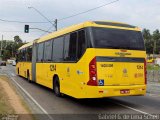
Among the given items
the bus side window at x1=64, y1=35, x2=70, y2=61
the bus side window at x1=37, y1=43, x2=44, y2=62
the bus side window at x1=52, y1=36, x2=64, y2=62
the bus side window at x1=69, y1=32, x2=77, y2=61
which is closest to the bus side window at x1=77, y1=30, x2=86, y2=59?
the bus side window at x1=69, y1=32, x2=77, y2=61

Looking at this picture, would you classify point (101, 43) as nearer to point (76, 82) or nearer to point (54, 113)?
point (76, 82)

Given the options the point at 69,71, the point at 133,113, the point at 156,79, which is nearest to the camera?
the point at 133,113

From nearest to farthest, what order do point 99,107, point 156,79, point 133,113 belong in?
point 133,113
point 99,107
point 156,79

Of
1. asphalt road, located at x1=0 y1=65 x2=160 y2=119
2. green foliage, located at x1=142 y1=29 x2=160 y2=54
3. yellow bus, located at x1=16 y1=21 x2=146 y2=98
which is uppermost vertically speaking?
green foliage, located at x1=142 y1=29 x2=160 y2=54

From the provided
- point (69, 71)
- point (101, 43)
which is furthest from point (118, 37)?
point (69, 71)

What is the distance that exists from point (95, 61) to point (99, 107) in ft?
6.42

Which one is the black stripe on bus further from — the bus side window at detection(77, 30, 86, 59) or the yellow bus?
the bus side window at detection(77, 30, 86, 59)

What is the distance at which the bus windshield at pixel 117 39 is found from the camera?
1292 centimetres

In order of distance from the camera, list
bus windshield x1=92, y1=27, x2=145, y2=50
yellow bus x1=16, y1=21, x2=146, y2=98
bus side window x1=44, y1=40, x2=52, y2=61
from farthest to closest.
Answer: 1. bus side window x1=44, y1=40, x2=52, y2=61
2. bus windshield x1=92, y1=27, x2=145, y2=50
3. yellow bus x1=16, y1=21, x2=146, y2=98

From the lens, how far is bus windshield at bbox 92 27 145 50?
42.4 feet

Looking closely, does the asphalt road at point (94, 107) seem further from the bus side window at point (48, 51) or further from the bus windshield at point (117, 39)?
the bus side window at point (48, 51)

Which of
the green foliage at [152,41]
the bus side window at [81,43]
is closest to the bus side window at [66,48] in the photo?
the bus side window at [81,43]

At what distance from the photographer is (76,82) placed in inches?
531

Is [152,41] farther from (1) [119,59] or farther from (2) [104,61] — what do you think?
(2) [104,61]
